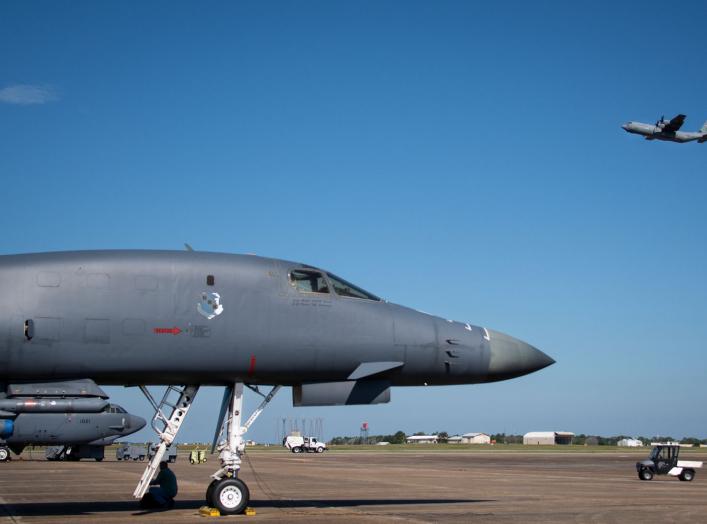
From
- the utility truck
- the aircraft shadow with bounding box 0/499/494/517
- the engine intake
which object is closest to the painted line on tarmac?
the aircraft shadow with bounding box 0/499/494/517

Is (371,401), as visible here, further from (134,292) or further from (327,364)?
(134,292)

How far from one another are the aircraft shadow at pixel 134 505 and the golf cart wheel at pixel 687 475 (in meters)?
17.0

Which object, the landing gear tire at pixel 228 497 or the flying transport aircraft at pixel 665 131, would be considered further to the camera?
the flying transport aircraft at pixel 665 131

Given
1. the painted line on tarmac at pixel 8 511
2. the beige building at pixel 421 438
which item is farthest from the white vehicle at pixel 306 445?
the beige building at pixel 421 438

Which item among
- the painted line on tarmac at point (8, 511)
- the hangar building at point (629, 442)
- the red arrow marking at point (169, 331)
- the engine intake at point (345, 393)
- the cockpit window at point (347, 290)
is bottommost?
the hangar building at point (629, 442)

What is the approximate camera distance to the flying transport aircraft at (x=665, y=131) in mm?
78125

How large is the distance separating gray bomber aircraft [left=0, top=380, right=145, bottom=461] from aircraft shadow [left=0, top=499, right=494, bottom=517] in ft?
Result: 7.76

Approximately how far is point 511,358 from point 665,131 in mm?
68695

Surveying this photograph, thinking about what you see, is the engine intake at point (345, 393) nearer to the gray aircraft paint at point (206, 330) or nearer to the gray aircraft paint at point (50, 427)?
the gray aircraft paint at point (206, 330)

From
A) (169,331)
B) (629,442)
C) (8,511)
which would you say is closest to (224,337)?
(169,331)

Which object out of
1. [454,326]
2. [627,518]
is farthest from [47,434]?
[627,518]

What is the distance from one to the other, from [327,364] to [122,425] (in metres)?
5.53

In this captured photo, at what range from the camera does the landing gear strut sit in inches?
579

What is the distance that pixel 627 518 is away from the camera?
51.1ft
